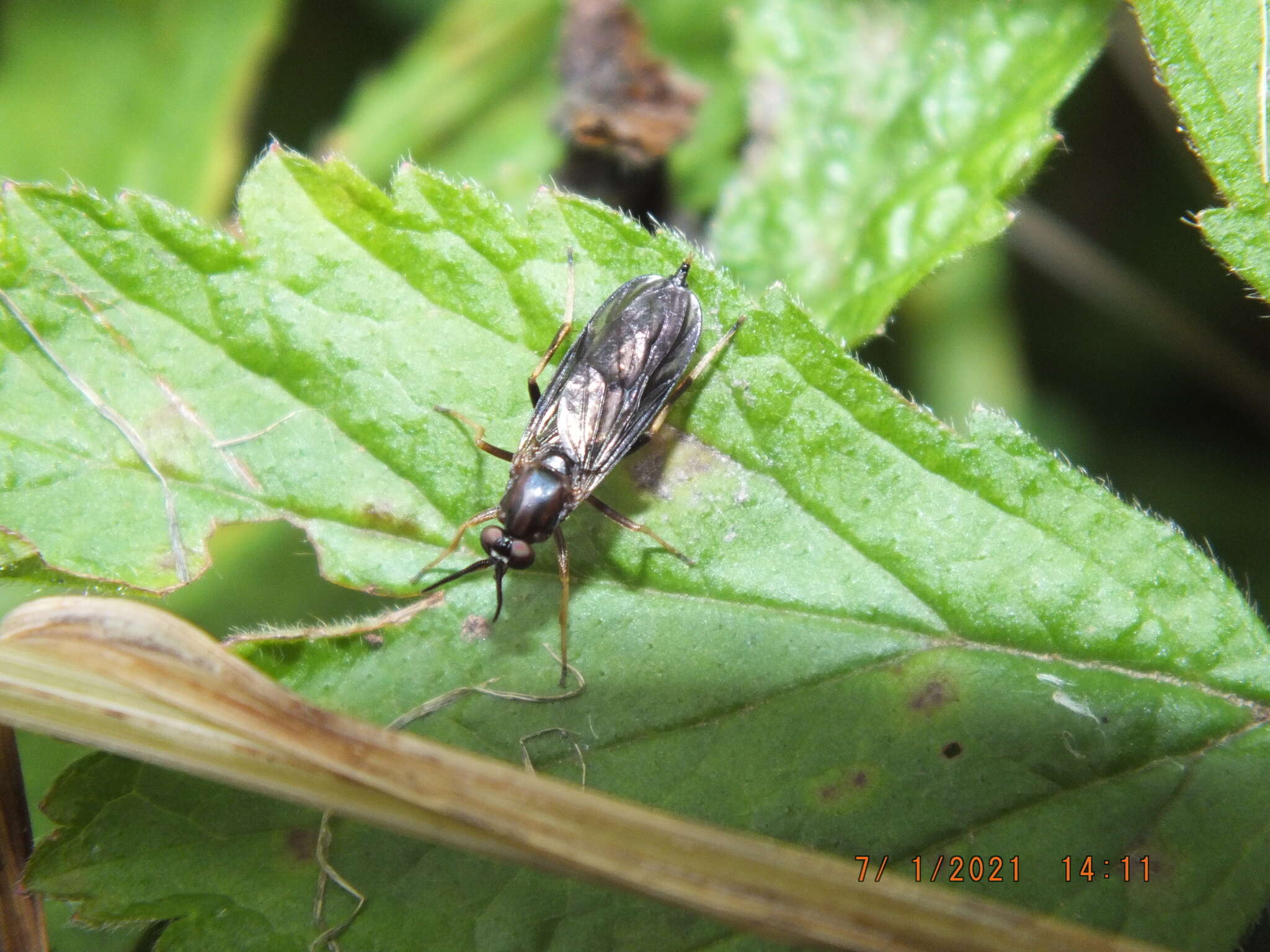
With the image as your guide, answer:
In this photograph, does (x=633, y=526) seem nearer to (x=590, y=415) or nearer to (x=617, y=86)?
(x=590, y=415)

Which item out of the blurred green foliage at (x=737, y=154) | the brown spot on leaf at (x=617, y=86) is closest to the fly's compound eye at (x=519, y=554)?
the blurred green foliage at (x=737, y=154)

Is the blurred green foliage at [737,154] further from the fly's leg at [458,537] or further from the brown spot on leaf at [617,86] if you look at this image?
the fly's leg at [458,537]

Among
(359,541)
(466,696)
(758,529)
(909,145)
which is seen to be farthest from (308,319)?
(909,145)

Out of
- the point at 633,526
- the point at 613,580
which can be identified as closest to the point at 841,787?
the point at 613,580
